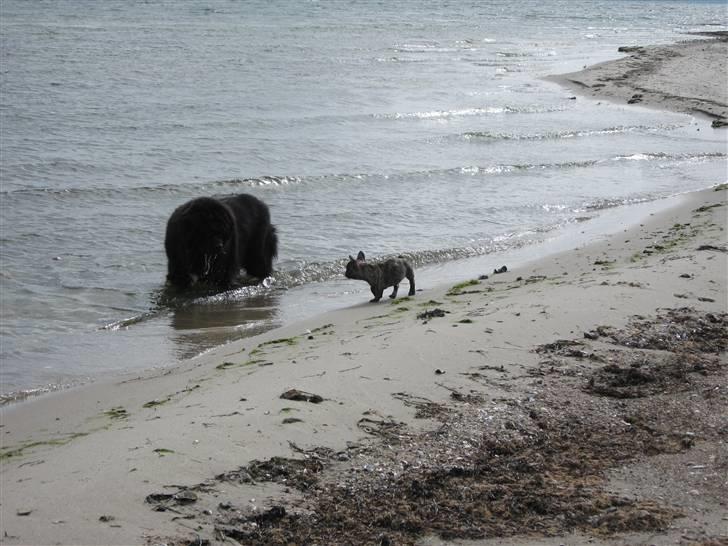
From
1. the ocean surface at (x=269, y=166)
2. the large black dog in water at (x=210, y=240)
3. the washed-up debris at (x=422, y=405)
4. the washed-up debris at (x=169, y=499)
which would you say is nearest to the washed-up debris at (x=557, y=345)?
the washed-up debris at (x=422, y=405)

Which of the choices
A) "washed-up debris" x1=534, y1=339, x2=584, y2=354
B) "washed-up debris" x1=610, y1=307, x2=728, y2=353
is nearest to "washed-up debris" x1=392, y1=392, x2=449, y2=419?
"washed-up debris" x1=534, y1=339, x2=584, y2=354

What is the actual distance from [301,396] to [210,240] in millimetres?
5260

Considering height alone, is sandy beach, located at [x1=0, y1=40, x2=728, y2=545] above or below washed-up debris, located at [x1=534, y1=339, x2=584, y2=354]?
below

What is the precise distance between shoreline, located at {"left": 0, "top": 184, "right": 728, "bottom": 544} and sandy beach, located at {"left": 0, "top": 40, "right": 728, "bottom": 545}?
0.01m

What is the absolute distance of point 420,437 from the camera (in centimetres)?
464

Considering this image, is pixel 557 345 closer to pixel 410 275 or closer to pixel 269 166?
pixel 410 275

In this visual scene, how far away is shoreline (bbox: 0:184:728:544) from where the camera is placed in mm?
3867

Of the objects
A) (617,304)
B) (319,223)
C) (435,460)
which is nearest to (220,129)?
(319,223)

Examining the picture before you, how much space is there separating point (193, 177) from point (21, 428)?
1068 centimetres

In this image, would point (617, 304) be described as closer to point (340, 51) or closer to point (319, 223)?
point (319, 223)

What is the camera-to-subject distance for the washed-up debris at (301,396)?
5109mm

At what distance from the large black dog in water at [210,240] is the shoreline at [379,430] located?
260 centimetres

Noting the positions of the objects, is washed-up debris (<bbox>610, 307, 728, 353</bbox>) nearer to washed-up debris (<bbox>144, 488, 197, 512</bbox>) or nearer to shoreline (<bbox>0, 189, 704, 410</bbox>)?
washed-up debris (<bbox>144, 488, 197, 512</bbox>)

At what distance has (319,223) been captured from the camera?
13773 millimetres
